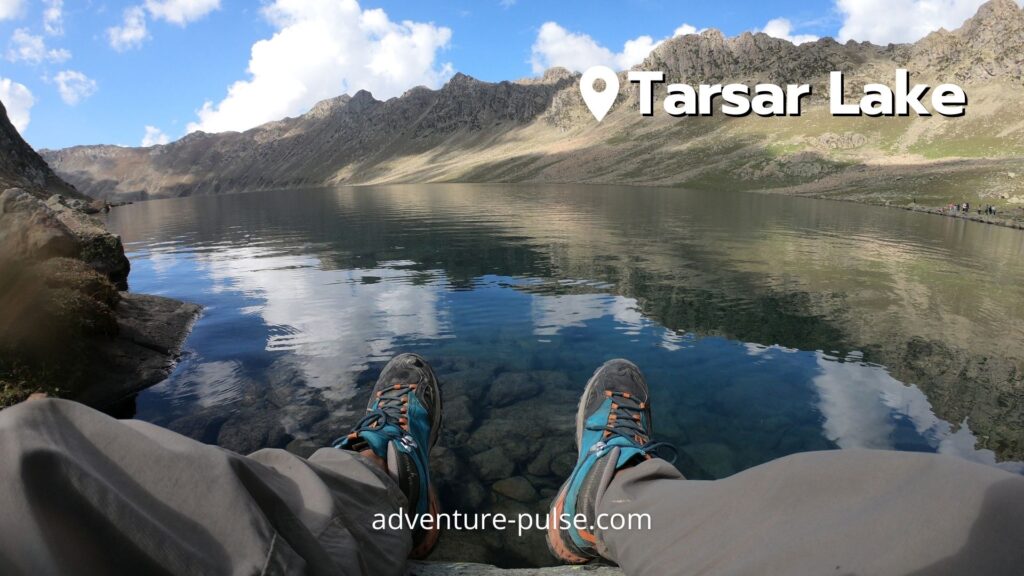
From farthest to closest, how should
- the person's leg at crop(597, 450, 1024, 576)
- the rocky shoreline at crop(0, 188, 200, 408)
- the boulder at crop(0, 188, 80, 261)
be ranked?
the boulder at crop(0, 188, 80, 261) → the rocky shoreline at crop(0, 188, 200, 408) → the person's leg at crop(597, 450, 1024, 576)

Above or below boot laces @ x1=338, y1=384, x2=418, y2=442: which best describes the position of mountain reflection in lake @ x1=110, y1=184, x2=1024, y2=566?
below

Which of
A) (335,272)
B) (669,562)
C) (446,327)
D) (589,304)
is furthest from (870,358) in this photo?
(335,272)

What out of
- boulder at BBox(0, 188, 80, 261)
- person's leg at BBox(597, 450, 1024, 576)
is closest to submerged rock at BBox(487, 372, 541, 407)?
person's leg at BBox(597, 450, 1024, 576)

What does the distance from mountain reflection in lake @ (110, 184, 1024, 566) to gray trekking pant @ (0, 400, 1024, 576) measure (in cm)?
378

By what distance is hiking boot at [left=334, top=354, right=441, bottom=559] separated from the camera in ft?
16.2

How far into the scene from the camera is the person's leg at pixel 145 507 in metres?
1.98

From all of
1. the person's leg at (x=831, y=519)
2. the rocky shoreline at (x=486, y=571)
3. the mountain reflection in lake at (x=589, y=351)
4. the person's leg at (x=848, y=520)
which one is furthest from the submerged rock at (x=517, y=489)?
the person's leg at (x=848, y=520)

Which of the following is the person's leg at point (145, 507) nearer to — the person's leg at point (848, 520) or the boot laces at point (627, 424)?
the person's leg at point (848, 520)

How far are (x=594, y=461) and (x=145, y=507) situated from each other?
159 inches

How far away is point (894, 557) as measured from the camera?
7.77 ft

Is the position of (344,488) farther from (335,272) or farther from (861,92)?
(861,92)

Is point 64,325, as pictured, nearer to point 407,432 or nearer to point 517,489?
point 407,432

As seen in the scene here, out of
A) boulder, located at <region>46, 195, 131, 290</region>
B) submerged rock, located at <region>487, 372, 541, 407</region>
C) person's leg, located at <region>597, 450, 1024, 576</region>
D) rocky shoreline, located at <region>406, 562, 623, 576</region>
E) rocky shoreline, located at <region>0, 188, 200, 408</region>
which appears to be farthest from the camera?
boulder, located at <region>46, 195, 131, 290</region>

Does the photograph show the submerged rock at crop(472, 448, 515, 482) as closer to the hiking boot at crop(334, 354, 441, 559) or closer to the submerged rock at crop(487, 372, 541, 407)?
the hiking boot at crop(334, 354, 441, 559)
